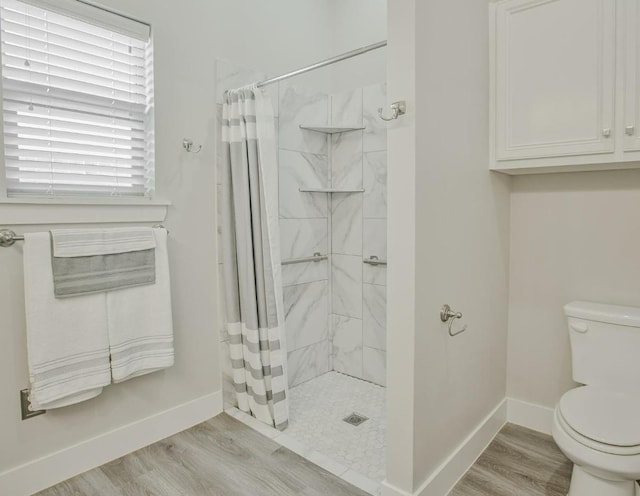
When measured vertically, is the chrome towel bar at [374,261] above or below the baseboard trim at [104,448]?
above

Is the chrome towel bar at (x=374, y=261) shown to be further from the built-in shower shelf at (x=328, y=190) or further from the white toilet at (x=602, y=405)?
the white toilet at (x=602, y=405)

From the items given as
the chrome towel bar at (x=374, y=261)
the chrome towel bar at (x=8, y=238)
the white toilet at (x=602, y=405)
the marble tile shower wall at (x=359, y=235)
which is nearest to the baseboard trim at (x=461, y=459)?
the white toilet at (x=602, y=405)

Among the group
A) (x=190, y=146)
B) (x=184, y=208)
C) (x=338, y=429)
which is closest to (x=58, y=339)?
(x=184, y=208)

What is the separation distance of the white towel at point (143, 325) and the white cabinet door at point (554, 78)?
5.90ft

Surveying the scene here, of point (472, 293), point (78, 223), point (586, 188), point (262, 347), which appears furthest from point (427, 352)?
point (78, 223)

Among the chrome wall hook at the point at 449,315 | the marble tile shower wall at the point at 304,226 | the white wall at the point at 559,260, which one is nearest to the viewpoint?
the chrome wall hook at the point at 449,315

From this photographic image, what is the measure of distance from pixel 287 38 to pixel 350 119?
0.68m

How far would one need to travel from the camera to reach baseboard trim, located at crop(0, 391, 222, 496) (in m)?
1.74

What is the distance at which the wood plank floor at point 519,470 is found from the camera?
1817 mm

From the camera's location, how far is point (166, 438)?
Answer: 2.20 metres

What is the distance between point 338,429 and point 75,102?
2101mm

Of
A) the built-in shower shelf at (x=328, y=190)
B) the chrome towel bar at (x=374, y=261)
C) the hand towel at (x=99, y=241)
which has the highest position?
the built-in shower shelf at (x=328, y=190)

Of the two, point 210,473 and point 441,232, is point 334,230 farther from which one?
point 210,473

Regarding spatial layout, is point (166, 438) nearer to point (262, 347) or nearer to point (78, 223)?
point (262, 347)
